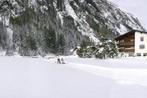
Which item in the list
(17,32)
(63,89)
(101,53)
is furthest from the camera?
(17,32)

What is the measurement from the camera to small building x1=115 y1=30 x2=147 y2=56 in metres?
94.5

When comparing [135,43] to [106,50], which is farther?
[135,43]

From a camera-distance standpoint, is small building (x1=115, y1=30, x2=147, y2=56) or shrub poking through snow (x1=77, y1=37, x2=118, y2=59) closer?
shrub poking through snow (x1=77, y1=37, x2=118, y2=59)

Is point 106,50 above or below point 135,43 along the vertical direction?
below

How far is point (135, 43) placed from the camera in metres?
96.1

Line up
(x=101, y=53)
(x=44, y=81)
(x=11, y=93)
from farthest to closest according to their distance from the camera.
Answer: (x=101, y=53)
(x=44, y=81)
(x=11, y=93)

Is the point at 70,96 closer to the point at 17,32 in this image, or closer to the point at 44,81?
the point at 44,81

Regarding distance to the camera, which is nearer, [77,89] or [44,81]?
[77,89]

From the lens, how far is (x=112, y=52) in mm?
78312

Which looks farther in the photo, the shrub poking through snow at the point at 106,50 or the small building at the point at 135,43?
the small building at the point at 135,43

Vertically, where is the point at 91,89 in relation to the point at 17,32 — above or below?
below

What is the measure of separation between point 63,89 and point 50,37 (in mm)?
132842

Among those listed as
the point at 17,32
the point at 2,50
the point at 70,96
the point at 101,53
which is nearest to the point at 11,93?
the point at 70,96

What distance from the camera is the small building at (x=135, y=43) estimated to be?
3720 inches
